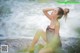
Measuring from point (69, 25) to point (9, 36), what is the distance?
1.62 ft

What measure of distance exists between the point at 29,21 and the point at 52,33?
21 centimetres

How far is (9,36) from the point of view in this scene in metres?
2.94

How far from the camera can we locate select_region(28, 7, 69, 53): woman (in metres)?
2.89

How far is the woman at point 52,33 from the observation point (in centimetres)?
289

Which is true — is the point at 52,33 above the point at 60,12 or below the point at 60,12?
below

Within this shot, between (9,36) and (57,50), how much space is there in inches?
16.0

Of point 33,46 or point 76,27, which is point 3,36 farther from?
point 76,27

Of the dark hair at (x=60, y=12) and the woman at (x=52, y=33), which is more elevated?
the dark hair at (x=60, y=12)

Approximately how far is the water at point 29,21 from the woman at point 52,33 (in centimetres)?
3

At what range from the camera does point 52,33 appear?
2904 millimetres

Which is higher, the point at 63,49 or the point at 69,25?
the point at 69,25

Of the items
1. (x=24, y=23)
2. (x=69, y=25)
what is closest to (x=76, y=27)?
(x=69, y=25)

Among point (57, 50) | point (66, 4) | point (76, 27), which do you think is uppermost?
point (66, 4)

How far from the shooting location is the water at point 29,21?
2889 millimetres
